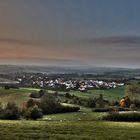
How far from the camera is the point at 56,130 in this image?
37906mm

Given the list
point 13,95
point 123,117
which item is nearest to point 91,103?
point 13,95

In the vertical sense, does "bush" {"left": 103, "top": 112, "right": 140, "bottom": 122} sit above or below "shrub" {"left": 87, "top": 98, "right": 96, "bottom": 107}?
above

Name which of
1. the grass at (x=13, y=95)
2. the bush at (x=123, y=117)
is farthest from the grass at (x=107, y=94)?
the bush at (x=123, y=117)

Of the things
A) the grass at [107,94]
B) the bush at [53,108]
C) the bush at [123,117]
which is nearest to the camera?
the bush at [123,117]

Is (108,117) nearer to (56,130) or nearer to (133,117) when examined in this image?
(133,117)

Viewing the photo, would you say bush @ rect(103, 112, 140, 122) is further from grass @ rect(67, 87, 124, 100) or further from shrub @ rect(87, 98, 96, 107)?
grass @ rect(67, 87, 124, 100)

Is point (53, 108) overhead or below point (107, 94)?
overhead

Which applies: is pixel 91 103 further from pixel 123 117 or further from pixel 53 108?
pixel 123 117

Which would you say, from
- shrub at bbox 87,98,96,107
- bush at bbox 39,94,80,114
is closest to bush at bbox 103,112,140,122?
bush at bbox 39,94,80,114

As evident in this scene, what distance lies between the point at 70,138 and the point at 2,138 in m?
5.80

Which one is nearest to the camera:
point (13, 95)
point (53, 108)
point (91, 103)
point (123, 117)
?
A: point (123, 117)

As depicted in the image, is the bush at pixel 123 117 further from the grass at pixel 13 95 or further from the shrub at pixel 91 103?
the grass at pixel 13 95

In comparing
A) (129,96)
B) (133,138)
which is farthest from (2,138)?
(129,96)

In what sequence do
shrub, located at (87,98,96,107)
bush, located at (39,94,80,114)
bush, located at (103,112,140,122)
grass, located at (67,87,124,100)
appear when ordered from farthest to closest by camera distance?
grass, located at (67,87,124,100)
shrub, located at (87,98,96,107)
bush, located at (39,94,80,114)
bush, located at (103,112,140,122)
